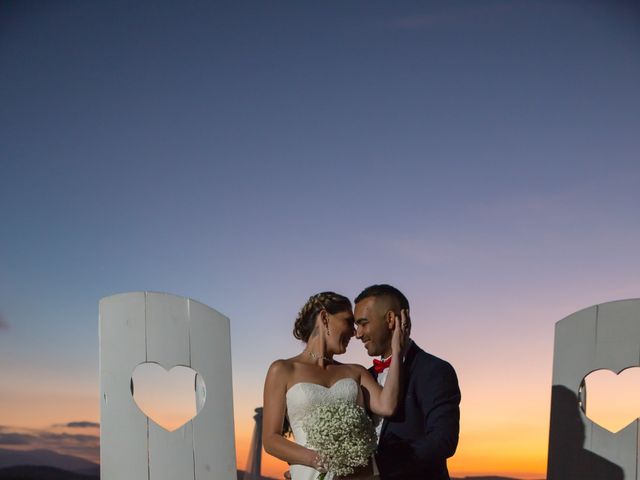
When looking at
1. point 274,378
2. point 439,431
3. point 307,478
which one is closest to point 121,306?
point 274,378

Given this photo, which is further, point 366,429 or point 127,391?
point 127,391

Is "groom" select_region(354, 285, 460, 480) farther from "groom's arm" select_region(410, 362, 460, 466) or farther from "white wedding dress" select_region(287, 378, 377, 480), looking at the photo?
"white wedding dress" select_region(287, 378, 377, 480)

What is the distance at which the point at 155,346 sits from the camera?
529cm

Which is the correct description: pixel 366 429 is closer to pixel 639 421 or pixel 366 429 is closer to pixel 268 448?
Result: pixel 268 448

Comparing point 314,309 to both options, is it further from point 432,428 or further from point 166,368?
point 166,368

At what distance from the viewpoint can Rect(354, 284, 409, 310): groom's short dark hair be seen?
4.66 m

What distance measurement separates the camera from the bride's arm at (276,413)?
4570 millimetres

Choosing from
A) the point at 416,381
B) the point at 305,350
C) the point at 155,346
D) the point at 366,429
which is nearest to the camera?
the point at 366,429

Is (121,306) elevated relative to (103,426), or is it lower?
elevated

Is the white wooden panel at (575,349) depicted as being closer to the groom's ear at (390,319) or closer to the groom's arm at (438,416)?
the groom's arm at (438,416)

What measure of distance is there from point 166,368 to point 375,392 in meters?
1.35

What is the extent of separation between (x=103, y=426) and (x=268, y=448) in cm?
123

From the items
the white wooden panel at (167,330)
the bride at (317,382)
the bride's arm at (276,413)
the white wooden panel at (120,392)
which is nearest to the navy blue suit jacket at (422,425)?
the bride at (317,382)

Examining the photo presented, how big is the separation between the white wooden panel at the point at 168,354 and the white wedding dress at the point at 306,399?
0.88 metres
